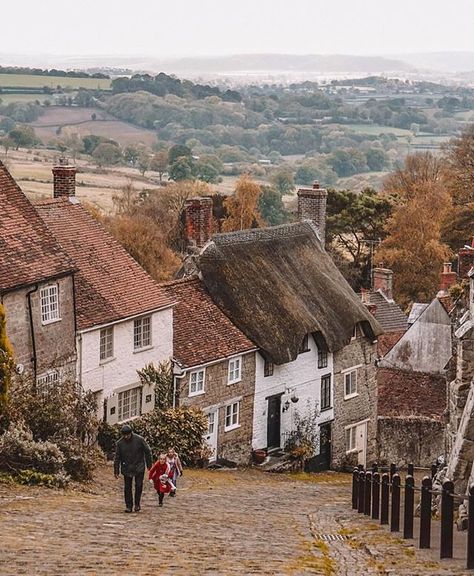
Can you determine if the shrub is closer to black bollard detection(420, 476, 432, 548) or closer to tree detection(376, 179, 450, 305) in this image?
black bollard detection(420, 476, 432, 548)

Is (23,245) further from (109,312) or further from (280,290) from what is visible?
(280,290)

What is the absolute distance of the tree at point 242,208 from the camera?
94188 mm

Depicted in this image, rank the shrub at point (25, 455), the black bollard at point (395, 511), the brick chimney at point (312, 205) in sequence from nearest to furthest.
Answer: the black bollard at point (395, 511), the shrub at point (25, 455), the brick chimney at point (312, 205)

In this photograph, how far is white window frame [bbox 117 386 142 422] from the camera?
117ft

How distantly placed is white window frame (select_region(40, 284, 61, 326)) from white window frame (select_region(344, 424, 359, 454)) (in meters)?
15.6

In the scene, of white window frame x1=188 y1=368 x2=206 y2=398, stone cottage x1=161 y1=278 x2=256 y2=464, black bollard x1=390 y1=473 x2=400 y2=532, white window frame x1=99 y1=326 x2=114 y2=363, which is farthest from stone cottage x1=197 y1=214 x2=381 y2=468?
black bollard x1=390 y1=473 x2=400 y2=532

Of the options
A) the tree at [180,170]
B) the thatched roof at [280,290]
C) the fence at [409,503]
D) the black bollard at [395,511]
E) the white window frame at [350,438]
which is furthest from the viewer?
the tree at [180,170]

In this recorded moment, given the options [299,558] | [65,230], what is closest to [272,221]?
[65,230]

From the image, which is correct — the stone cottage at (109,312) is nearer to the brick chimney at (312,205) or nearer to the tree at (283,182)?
the brick chimney at (312,205)

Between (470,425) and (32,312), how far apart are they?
13.0 metres

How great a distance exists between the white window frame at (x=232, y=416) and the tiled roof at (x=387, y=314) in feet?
61.9

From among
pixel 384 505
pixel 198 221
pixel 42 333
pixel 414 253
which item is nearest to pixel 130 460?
pixel 384 505

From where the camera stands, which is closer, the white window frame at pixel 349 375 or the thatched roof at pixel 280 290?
the thatched roof at pixel 280 290

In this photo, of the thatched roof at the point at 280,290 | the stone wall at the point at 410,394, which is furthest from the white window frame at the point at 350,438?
the thatched roof at the point at 280,290
